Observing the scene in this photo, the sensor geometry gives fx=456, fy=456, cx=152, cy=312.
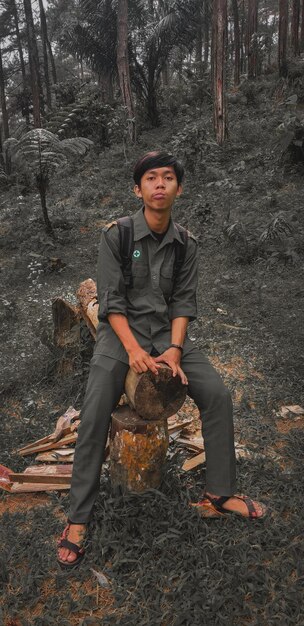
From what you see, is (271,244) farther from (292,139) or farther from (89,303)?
(89,303)

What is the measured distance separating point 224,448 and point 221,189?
25.2 feet

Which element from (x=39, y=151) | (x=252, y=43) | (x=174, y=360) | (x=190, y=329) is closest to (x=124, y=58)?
(x=252, y=43)

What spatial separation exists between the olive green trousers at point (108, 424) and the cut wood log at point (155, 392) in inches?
5.1

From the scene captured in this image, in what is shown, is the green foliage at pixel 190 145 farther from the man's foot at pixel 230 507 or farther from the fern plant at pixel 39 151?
the man's foot at pixel 230 507

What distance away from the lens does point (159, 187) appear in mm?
2842

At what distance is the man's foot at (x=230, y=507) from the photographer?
293 centimetres

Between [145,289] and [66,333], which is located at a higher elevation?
[145,289]

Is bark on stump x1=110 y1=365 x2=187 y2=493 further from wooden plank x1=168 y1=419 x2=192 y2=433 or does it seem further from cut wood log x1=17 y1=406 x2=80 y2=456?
cut wood log x1=17 y1=406 x2=80 y2=456

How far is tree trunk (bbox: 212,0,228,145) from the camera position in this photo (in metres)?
11.0

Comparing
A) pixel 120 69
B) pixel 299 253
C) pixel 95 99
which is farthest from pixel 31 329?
pixel 95 99

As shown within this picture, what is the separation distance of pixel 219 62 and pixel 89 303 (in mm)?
9165

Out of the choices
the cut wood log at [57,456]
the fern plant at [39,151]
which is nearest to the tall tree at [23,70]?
the fern plant at [39,151]

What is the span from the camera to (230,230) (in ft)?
24.4

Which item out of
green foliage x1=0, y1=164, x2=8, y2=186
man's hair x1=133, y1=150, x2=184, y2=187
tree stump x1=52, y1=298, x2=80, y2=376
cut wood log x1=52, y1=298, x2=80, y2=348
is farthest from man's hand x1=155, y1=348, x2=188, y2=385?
green foliage x1=0, y1=164, x2=8, y2=186
